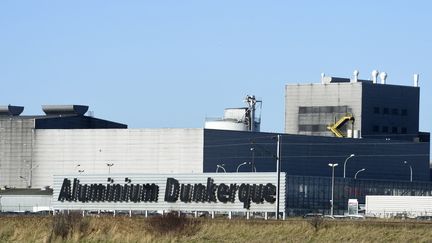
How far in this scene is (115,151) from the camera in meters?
189

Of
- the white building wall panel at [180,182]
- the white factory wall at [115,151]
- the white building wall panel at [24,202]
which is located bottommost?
the white building wall panel at [24,202]

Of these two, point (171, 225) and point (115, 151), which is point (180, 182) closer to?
point (115, 151)

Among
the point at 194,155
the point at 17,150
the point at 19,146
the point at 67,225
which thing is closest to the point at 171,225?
the point at 67,225

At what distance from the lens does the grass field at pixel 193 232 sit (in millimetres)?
79000

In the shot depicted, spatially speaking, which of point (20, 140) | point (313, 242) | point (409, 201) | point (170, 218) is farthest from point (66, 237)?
point (20, 140)

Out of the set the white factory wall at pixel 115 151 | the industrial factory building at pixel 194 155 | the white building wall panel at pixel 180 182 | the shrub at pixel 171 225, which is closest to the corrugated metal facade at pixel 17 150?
the industrial factory building at pixel 194 155

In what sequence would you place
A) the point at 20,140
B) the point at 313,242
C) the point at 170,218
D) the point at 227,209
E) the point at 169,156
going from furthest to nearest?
the point at 20,140, the point at 169,156, the point at 227,209, the point at 170,218, the point at 313,242

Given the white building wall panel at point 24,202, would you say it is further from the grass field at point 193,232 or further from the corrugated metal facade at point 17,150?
the grass field at point 193,232

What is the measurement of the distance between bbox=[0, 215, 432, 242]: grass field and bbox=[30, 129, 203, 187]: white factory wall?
3663 inches

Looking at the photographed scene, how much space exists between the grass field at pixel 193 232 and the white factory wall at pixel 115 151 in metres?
93.0

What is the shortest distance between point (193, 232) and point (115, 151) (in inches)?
4190

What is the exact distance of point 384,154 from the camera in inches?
7815

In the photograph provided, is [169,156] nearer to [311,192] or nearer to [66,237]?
[311,192]

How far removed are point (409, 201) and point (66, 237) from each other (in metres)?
87.1
